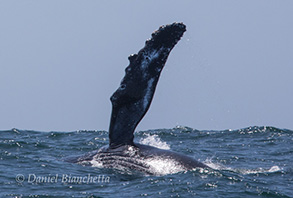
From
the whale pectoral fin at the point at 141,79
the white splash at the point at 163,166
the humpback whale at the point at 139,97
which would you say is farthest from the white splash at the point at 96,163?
the white splash at the point at 163,166

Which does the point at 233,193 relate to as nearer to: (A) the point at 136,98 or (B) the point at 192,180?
(B) the point at 192,180

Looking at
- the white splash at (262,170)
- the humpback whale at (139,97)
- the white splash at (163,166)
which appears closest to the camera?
the white splash at (163,166)

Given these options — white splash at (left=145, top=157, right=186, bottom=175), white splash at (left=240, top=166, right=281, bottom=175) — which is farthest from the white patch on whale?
white splash at (left=240, top=166, right=281, bottom=175)

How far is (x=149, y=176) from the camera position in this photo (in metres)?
12.3

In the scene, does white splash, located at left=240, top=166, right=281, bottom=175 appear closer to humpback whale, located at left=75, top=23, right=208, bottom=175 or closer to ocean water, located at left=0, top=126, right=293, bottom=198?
ocean water, located at left=0, top=126, right=293, bottom=198

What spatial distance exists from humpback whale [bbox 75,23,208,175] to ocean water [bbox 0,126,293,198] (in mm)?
443

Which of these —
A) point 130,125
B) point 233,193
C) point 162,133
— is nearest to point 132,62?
point 130,125

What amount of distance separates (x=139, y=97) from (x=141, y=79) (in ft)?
1.20

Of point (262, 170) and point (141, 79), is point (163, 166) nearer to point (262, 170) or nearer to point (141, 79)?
point (141, 79)

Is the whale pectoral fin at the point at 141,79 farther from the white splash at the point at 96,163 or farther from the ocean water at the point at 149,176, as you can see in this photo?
the ocean water at the point at 149,176

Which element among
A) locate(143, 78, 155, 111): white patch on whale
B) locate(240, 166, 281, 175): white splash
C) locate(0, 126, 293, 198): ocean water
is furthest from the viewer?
locate(240, 166, 281, 175): white splash

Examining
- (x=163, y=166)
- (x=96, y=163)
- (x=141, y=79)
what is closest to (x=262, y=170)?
(x=163, y=166)

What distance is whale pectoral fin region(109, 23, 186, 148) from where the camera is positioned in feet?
42.6

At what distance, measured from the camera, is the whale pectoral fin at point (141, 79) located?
12977 mm
